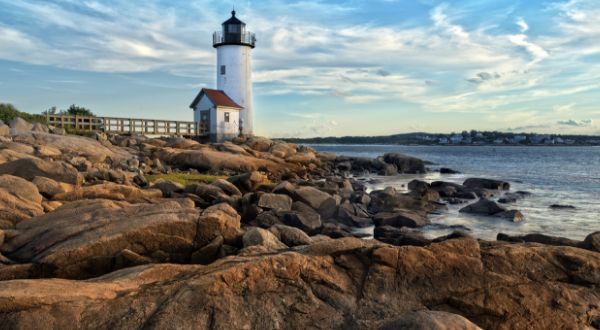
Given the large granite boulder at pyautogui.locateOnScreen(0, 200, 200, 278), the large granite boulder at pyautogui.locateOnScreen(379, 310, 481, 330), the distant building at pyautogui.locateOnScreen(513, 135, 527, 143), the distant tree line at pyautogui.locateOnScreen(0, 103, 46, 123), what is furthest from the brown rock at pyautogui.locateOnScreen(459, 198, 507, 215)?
the distant building at pyautogui.locateOnScreen(513, 135, 527, 143)

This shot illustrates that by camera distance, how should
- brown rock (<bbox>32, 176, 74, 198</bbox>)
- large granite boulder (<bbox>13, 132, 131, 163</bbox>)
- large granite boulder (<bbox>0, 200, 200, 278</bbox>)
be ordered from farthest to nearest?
1. large granite boulder (<bbox>13, 132, 131, 163</bbox>)
2. brown rock (<bbox>32, 176, 74, 198</bbox>)
3. large granite boulder (<bbox>0, 200, 200, 278</bbox>)

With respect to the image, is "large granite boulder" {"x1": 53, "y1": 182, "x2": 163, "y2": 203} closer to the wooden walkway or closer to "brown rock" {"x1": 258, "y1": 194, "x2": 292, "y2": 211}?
"brown rock" {"x1": 258, "y1": 194, "x2": 292, "y2": 211}

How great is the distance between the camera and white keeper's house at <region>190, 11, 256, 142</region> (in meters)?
44.7

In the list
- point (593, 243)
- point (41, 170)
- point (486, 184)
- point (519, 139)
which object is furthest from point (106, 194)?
point (519, 139)

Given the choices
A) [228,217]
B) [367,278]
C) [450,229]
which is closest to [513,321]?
[367,278]

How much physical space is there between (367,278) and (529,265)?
2153 millimetres

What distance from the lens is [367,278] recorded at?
575cm

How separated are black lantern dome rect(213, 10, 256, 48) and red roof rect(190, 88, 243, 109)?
4942mm

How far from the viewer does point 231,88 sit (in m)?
46.8

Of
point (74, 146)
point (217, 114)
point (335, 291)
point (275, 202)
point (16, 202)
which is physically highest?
point (217, 114)

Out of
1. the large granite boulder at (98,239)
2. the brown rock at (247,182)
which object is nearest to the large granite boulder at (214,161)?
the brown rock at (247,182)

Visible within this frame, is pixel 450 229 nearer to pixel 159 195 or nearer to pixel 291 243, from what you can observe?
pixel 291 243

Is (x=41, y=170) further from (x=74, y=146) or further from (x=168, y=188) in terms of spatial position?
(x=74, y=146)

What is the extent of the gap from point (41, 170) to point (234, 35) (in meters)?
34.6
